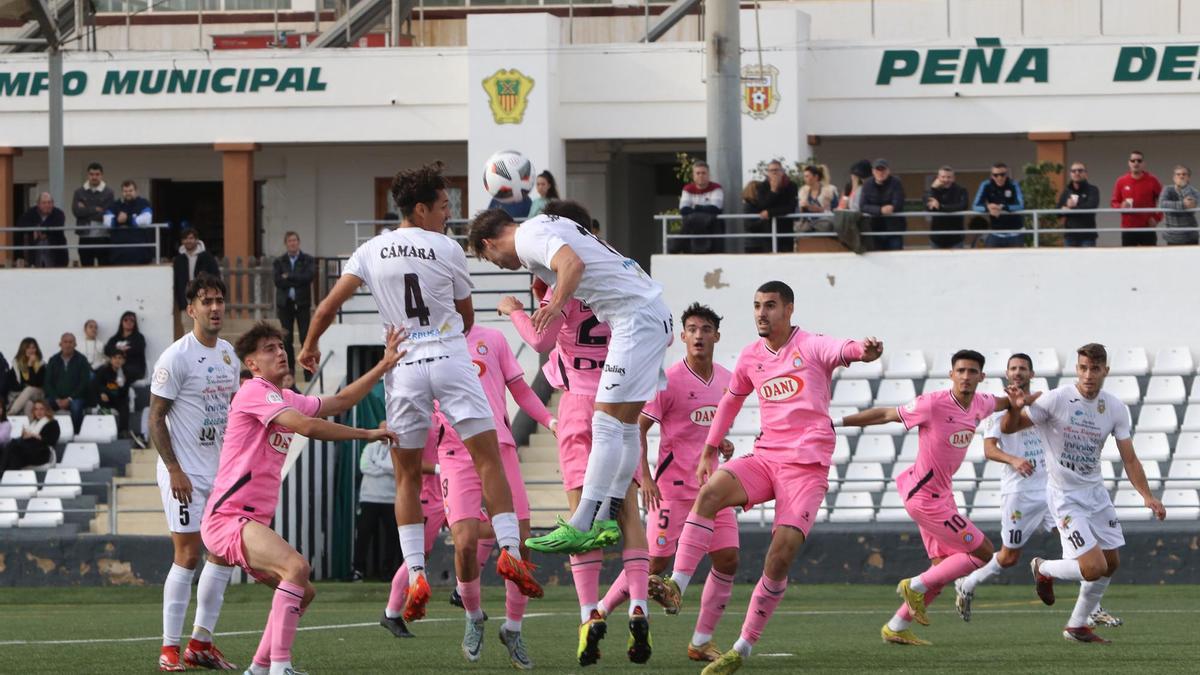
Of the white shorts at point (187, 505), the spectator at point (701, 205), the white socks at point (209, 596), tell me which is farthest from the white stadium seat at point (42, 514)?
the white socks at point (209, 596)

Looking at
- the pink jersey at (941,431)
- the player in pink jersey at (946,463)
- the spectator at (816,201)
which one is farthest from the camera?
the spectator at (816,201)

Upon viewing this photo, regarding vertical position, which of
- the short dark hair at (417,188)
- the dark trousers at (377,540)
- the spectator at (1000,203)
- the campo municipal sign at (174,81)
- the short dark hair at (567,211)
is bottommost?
the dark trousers at (377,540)

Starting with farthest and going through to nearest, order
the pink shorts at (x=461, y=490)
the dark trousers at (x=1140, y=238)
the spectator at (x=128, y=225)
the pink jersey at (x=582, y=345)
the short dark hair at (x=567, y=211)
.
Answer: the spectator at (x=128, y=225) → the dark trousers at (x=1140, y=238) → the pink shorts at (x=461, y=490) → the pink jersey at (x=582, y=345) → the short dark hair at (x=567, y=211)

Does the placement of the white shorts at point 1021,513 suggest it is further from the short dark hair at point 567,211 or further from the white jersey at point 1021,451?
the short dark hair at point 567,211

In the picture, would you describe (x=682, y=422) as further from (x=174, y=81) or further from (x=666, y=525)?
(x=174, y=81)

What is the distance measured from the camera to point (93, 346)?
23.0 meters

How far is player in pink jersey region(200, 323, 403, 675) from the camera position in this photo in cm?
937

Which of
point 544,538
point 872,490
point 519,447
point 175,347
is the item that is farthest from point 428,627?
point 519,447

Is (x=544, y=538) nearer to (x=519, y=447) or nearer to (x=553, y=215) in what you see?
(x=553, y=215)

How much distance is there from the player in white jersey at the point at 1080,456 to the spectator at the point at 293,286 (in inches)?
474

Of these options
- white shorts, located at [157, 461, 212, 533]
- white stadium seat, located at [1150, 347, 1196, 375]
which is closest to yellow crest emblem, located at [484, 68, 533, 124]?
white stadium seat, located at [1150, 347, 1196, 375]

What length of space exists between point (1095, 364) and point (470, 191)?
48.8ft

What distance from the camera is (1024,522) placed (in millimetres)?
14273

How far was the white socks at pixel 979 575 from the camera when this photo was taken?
1326cm
